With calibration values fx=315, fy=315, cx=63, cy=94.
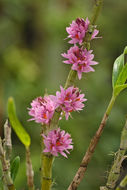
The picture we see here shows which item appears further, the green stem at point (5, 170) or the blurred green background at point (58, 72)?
the blurred green background at point (58, 72)

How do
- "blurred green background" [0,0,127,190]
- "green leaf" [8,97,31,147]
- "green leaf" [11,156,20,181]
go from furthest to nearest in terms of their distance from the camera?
1. "blurred green background" [0,0,127,190]
2. "green leaf" [11,156,20,181]
3. "green leaf" [8,97,31,147]

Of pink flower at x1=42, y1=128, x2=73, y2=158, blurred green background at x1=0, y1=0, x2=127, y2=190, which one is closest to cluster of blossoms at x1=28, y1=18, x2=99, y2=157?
pink flower at x1=42, y1=128, x2=73, y2=158

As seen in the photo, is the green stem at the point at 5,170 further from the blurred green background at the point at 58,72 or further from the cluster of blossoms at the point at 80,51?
the blurred green background at the point at 58,72

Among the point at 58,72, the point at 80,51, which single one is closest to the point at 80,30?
the point at 80,51

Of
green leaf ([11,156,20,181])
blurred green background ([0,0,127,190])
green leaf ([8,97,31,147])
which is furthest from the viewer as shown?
blurred green background ([0,0,127,190])

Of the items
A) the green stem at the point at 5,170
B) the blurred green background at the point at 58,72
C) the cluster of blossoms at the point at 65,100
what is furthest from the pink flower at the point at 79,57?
the blurred green background at the point at 58,72

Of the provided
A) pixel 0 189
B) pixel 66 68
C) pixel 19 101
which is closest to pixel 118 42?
pixel 66 68

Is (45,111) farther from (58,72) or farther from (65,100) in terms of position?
(58,72)

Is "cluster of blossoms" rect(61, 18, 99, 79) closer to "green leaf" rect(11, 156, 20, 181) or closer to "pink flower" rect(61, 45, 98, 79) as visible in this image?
"pink flower" rect(61, 45, 98, 79)
